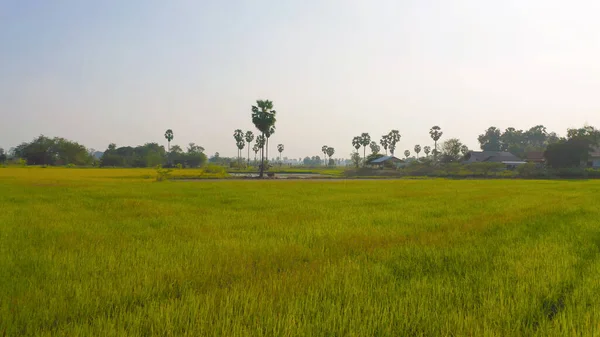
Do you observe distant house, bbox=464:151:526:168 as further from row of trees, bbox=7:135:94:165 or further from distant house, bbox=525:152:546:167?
row of trees, bbox=7:135:94:165

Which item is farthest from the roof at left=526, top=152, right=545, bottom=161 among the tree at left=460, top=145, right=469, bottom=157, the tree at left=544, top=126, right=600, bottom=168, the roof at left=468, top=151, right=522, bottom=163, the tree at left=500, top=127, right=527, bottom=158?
the tree at left=500, top=127, right=527, bottom=158

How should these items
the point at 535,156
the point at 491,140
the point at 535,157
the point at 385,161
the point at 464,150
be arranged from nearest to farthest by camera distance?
1. the point at 535,157
2. the point at 535,156
3. the point at 385,161
4. the point at 464,150
5. the point at 491,140

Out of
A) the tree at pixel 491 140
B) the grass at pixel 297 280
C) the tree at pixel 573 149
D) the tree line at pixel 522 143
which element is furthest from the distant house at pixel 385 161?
the grass at pixel 297 280

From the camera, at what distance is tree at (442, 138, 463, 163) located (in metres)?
82.2

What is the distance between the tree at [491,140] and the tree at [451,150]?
4421 cm

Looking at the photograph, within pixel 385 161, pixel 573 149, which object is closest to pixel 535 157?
pixel 573 149

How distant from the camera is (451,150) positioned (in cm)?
8538

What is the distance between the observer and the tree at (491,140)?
405ft

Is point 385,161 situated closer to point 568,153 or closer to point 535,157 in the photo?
point 535,157

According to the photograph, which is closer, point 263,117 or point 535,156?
point 263,117

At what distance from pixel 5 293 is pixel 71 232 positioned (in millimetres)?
4340

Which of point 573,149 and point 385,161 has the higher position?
point 573,149

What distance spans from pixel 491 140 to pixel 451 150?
5202 centimetres

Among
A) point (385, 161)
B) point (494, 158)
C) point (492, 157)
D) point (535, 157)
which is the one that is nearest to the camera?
point (494, 158)
